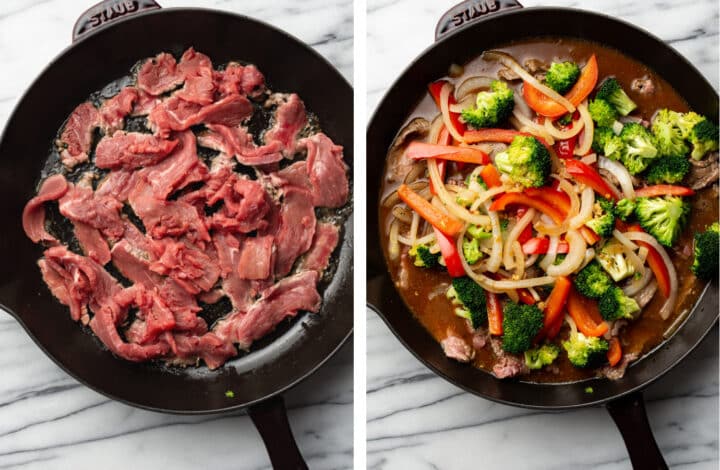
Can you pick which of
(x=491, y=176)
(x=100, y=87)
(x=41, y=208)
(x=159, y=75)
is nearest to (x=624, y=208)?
(x=491, y=176)

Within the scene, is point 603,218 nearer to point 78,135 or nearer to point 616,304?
point 616,304

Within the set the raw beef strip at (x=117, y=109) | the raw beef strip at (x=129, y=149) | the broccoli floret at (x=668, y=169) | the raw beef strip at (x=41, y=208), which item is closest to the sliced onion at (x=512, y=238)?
the broccoli floret at (x=668, y=169)

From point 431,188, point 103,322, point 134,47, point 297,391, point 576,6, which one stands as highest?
point 576,6

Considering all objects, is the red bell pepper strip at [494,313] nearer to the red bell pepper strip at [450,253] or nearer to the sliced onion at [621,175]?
the red bell pepper strip at [450,253]

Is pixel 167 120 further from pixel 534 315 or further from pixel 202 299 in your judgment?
pixel 534 315

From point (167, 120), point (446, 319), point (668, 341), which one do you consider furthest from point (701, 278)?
point (167, 120)

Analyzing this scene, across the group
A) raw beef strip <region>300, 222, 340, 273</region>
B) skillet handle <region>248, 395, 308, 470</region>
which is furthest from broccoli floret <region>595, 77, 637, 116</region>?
skillet handle <region>248, 395, 308, 470</region>

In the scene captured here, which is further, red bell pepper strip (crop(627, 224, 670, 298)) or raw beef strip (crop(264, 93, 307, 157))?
raw beef strip (crop(264, 93, 307, 157))

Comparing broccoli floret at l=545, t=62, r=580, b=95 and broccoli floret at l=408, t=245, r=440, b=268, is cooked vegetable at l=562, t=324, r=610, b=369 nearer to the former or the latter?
broccoli floret at l=408, t=245, r=440, b=268
